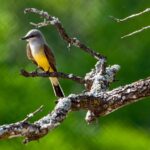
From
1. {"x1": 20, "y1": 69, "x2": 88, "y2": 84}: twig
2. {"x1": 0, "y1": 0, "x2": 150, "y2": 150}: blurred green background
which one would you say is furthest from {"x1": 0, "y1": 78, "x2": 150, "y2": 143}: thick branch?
{"x1": 0, "y1": 0, "x2": 150, "y2": 150}: blurred green background

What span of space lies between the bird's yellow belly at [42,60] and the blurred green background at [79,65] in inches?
136

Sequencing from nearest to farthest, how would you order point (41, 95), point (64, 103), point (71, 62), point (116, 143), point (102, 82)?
point (64, 103) < point (102, 82) < point (116, 143) < point (41, 95) < point (71, 62)

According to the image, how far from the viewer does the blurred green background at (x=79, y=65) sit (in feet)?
36.3

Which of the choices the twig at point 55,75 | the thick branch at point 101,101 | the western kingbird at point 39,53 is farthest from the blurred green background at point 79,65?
the thick branch at point 101,101

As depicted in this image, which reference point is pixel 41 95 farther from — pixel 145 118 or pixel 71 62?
pixel 71 62

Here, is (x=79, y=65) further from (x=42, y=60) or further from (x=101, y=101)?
(x=101, y=101)

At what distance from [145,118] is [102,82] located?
889cm

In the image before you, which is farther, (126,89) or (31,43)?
(31,43)

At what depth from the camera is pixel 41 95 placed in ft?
40.7

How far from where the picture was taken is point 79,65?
15.3m

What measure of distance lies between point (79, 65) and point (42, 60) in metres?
8.21

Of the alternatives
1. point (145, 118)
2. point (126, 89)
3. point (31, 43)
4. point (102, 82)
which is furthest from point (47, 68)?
point (145, 118)

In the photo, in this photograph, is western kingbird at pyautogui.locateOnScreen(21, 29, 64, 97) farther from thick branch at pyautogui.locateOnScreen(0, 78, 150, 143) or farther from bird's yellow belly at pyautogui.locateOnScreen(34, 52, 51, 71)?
thick branch at pyautogui.locateOnScreen(0, 78, 150, 143)

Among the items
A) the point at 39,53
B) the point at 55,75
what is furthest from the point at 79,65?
the point at 55,75
